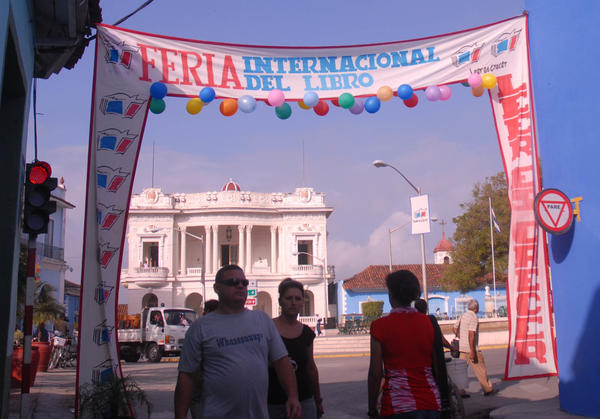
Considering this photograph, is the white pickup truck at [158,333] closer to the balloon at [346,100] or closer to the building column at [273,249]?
the balloon at [346,100]

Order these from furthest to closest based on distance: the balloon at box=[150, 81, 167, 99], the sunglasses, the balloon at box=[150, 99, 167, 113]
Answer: the balloon at box=[150, 99, 167, 113] < the balloon at box=[150, 81, 167, 99] < the sunglasses

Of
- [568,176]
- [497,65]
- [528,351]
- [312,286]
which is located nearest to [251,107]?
[497,65]

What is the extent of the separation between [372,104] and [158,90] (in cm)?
328

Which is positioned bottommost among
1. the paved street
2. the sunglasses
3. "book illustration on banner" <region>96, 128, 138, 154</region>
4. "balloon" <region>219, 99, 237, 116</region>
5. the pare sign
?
the paved street

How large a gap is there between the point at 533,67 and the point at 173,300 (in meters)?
47.9

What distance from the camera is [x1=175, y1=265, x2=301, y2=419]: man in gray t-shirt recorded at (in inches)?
151

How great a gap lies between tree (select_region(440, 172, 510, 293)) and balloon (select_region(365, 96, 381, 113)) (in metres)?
33.3

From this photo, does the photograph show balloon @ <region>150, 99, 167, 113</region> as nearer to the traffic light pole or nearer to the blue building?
the traffic light pole

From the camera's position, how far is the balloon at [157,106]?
29.5 ft

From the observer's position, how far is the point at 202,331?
3951mm

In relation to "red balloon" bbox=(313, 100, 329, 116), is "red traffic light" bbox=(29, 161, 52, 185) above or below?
below

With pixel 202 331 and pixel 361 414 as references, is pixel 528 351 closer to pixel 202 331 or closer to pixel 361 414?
pixel 361 414

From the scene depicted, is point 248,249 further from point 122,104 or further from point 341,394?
point 122,104

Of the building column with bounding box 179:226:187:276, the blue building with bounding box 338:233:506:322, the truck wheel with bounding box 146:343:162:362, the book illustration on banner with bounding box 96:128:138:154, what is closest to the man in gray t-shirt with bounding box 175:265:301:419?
the book illustration on banner with bounding box 96:128:138:154
